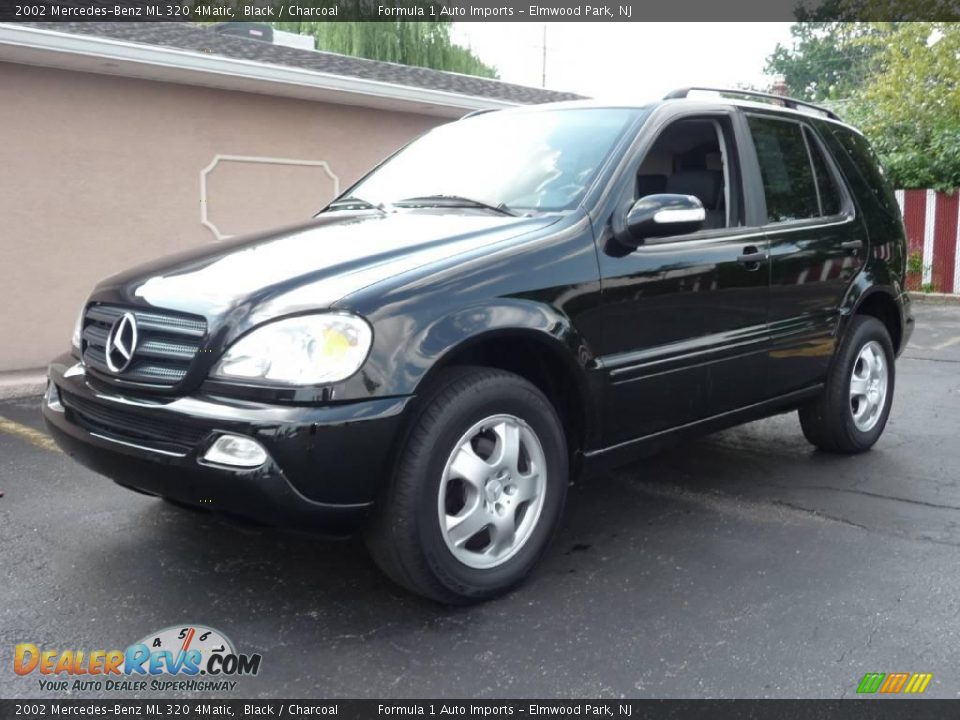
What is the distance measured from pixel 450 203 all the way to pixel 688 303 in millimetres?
1113

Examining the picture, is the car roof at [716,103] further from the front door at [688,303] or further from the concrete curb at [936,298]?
the concrete curb at [936,298]

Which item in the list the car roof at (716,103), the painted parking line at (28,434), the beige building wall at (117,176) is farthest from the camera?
the beige building wall at (117,176)

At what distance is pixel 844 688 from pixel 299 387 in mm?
1878

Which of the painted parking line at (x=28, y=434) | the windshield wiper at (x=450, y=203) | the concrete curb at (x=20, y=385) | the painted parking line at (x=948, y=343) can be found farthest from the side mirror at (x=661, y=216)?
the painted parking line at (x=948, y=343)

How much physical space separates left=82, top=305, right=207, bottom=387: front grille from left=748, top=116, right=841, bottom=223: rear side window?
2.85 m

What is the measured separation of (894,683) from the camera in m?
2.88

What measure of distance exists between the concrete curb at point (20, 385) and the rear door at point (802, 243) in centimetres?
559

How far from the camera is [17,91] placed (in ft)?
26.8

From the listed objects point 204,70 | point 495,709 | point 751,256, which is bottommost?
point 495,709

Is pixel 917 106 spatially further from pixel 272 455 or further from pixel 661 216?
pixel 272 455

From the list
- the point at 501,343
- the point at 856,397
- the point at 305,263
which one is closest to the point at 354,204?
the point at 305,263

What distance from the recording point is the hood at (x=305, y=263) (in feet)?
10.3

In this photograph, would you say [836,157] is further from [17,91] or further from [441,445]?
[17,91]

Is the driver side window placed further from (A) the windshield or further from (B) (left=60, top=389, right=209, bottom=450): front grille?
(B) (left=60, top=389, right=209, bottom=450): front grille
